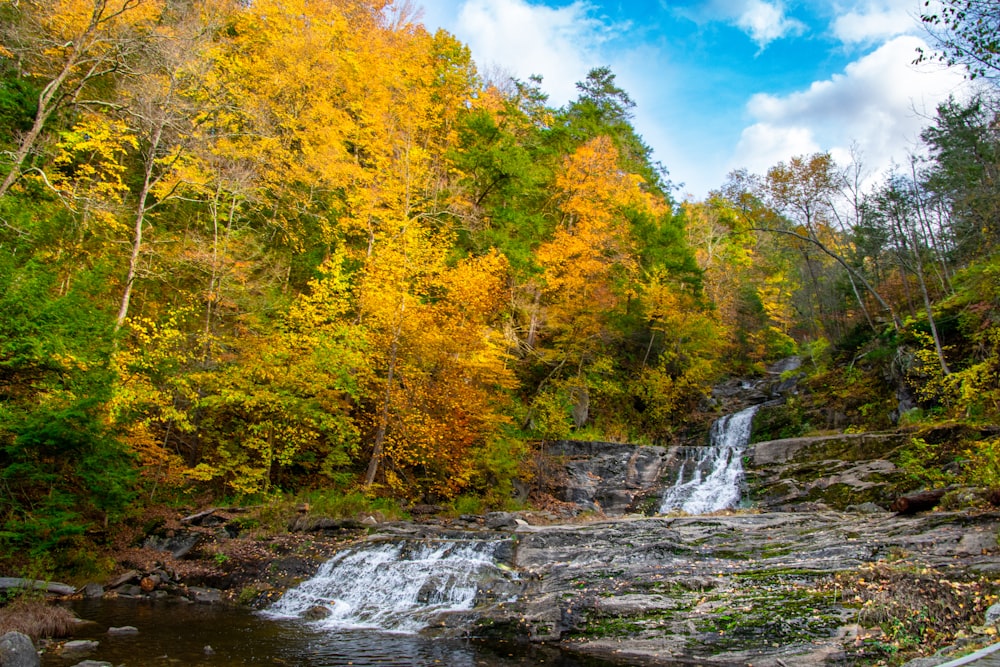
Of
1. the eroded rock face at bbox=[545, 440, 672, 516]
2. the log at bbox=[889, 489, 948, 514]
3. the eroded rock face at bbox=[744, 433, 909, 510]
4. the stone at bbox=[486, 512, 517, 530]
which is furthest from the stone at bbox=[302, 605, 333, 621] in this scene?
the eroded rock face at bbox=[744, 433, 909, 510]

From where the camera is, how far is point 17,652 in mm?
5797

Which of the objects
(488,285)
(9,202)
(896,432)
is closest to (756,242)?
(896,432)

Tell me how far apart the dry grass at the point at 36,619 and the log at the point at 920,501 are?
14.0m

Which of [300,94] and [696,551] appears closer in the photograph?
[696,551]

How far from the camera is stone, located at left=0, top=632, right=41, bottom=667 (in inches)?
224

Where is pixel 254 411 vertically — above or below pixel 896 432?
above

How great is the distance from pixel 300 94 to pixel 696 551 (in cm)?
1806

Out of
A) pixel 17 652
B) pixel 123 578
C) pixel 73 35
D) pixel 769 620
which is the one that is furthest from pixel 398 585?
pixel 73 35

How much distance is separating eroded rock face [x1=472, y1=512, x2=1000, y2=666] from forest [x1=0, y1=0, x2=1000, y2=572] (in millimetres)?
3607

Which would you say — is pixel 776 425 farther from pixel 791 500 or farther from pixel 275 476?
pixel 275 476

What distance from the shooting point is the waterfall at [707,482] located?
56.3ft

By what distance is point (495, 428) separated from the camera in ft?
53.8

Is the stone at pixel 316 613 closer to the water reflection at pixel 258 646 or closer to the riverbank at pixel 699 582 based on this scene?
the water reflection at pixel 258 646

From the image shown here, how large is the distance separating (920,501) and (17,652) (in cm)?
1405
